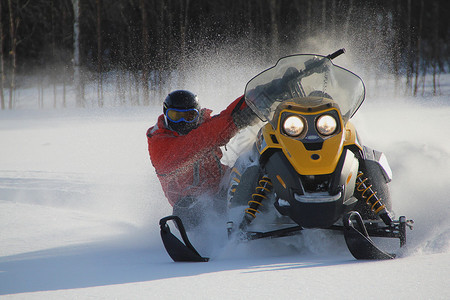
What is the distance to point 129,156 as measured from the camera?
795cm

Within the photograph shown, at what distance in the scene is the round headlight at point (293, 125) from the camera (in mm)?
2668

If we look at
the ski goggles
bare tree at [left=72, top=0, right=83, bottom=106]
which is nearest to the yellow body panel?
the ski goggles

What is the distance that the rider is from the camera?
140 inches

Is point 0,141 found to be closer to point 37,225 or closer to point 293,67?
point 37,225

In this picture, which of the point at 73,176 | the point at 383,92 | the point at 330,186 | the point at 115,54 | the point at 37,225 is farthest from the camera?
the point at 115,54

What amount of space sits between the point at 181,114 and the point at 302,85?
1.01 meters

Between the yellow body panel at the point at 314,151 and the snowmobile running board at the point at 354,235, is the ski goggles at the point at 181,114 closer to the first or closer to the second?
the snowmobile running board at the point at 354,235

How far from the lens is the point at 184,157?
141 inches

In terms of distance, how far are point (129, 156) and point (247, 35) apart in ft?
41.1

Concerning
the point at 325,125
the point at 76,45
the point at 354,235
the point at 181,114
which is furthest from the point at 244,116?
the point at 76,45

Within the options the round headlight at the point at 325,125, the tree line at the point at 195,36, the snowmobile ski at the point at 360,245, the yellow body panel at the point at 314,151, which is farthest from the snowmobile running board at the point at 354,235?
the tree line at the point at 195,36

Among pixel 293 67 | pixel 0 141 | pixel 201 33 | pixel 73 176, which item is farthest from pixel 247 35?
pixel 293 67

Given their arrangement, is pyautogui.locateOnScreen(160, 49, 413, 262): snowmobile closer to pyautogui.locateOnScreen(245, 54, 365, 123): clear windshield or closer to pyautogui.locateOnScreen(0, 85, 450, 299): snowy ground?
pyautogui.locateOnScreen(245, 54, 365, 123): clear windshield

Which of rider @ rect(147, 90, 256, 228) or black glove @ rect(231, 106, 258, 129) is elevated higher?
black glove @ rect(231, 106, 258, 129)
